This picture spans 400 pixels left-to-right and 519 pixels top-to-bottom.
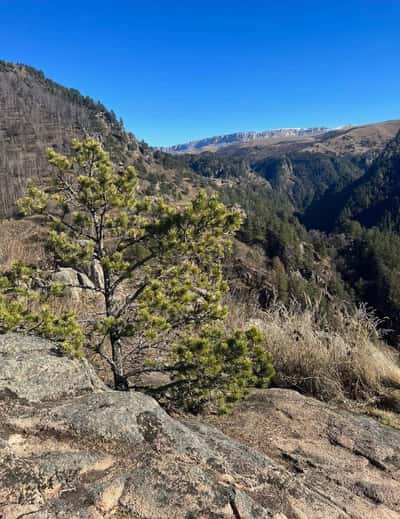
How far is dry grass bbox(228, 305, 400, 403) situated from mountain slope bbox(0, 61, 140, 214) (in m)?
70.6

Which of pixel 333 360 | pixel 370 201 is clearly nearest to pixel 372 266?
pixel 370 201

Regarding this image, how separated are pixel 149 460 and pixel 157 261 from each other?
2.27 metres

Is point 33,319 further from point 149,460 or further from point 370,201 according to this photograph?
point 370,201

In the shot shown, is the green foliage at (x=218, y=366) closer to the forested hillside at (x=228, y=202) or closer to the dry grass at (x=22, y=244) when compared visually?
the dry grass at (x=22, y=244)

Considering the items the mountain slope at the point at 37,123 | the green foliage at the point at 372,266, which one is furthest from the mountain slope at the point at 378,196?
the mountain slope at the point at 37,123

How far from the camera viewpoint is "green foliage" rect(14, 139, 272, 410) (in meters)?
3.32

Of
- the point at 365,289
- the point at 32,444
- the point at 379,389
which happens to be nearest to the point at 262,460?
the point at 32,444

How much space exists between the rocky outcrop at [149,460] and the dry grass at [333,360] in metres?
1.17

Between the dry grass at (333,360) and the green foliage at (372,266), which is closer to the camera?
the dry grass at (333,360)

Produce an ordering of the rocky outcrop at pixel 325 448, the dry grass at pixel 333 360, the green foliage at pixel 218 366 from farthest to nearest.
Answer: the dry grass at pixel 333 360, the green foliage at pixel 218 366, the rocky outcrop at pixel 325 448

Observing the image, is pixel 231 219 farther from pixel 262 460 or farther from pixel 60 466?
pixel 60 466

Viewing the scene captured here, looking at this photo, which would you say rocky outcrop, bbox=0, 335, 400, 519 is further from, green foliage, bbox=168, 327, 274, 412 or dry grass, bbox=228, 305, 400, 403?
dry grass, bbox=228, 305, 400, 403

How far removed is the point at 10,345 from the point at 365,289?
89.2m

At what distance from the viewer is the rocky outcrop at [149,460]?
166cm
